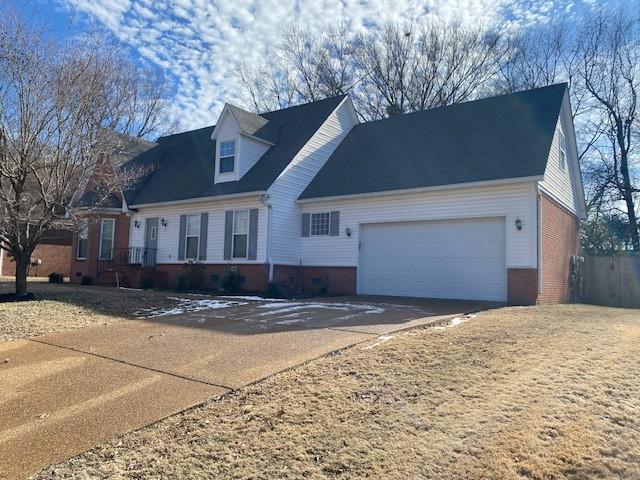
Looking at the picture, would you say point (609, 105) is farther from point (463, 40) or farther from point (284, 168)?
point (284, 168)

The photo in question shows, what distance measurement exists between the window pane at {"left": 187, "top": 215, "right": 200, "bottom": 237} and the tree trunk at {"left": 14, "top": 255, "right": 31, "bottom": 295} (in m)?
Answer: 6.96

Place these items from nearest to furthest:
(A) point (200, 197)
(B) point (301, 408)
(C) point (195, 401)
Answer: (B) point (301, 408) → (C) point (195, 401) → (A) point (200, 197)

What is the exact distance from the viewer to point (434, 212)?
46.8 ft

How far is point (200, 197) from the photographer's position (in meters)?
17.8

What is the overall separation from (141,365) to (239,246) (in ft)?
35.4

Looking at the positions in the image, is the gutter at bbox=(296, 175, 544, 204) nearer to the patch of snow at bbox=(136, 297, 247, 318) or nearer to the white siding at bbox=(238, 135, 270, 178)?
the white siding at bbox=(238, 135, 270, 178)

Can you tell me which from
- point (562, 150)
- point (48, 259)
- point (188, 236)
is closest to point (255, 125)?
point (188, 236)

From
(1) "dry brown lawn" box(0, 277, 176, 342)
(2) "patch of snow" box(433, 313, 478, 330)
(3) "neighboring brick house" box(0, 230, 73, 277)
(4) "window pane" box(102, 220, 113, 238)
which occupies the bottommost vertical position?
(1) "dry brown lawn" box(0, 277, 176, 342)

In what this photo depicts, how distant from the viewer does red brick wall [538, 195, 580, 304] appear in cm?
1332

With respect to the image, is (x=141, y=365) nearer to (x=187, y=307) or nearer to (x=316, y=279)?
(x=187, y=307)

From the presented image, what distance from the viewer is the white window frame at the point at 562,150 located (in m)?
15.8

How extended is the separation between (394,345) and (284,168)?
36.2ft

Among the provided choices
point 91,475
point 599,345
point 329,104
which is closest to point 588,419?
point 599,345

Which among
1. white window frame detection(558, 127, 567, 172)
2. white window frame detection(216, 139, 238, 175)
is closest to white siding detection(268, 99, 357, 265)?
white window frame detection(216, 139, 238, 175)
